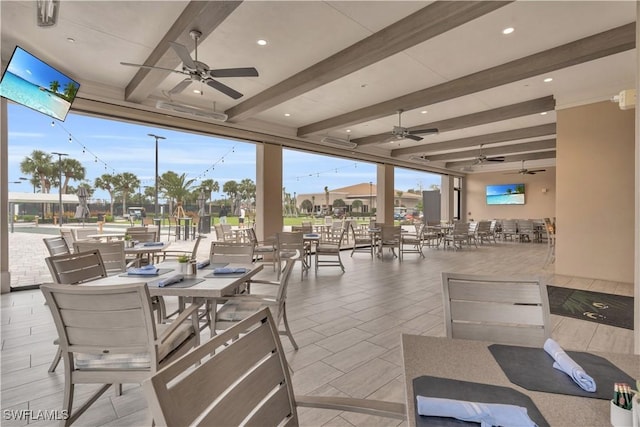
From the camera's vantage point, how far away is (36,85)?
12.5 ft

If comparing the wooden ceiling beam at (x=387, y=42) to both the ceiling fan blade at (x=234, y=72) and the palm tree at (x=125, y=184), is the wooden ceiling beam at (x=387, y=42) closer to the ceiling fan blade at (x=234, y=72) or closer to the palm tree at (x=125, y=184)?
the ceiling fan blade at (x=234, y=72)

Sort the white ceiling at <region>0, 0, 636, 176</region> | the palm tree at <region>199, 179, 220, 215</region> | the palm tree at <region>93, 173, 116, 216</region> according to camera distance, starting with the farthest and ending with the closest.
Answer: the palm tree at <region>199, 179, 220, 215</region> < the palm tree at <region>93, 173, 116, 216</region> < the white ceiling at <region>0, 0, 636, 176</region>

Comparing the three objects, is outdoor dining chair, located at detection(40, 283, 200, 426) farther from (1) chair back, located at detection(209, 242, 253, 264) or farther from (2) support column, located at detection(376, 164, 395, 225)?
(2) support column, located at detection(376, 164, 395, 225)

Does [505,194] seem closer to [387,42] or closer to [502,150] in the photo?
[502,150]

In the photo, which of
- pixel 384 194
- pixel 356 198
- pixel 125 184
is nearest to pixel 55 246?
pixel 125 184

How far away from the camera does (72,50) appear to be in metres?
3.88

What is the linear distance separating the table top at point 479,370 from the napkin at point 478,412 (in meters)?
0.05

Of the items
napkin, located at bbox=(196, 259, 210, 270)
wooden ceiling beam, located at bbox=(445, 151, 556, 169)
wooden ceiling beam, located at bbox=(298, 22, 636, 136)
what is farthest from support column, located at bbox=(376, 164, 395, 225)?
napkin, located at bbox=(196, 259, 210, 270)

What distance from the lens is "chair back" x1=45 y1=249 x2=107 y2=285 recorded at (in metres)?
2.21

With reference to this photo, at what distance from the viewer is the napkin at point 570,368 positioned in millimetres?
881

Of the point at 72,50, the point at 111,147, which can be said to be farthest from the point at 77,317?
the point at 111,147

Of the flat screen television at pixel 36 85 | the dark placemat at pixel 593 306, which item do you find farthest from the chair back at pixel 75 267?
the dark placemat at pixel 593 306

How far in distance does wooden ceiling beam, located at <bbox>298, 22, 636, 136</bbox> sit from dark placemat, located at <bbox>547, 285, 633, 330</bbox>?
3.09m

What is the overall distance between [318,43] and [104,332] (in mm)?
3656
